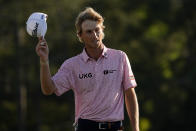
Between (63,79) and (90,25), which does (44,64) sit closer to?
(63,79)

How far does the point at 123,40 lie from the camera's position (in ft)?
144

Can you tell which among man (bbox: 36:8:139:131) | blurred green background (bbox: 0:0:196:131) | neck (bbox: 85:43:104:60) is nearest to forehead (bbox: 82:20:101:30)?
man (bbox: 36:8:139:131)

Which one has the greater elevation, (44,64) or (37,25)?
(37,25)

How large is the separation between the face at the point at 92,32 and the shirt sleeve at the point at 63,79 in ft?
1.09

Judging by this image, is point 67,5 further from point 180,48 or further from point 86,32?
point 86,32

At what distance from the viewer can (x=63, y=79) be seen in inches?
293

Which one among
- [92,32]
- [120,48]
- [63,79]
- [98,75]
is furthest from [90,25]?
[120,48]

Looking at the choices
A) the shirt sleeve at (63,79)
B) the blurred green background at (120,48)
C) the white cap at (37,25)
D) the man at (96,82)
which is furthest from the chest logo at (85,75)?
the blurred green background at (120,48)

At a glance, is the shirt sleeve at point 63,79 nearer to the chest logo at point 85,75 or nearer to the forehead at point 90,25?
the chest logo at point 85,75

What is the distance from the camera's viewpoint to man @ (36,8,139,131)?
730cm

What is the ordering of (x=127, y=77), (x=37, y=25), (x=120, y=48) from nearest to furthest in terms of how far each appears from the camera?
1. (x=37, y=25)
2. (x=127, y=77)
3. (x=120, y=48)

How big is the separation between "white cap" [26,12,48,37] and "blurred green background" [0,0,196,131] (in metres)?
30.7

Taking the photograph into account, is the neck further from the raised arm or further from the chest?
the raised arm

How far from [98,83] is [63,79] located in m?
0.36
